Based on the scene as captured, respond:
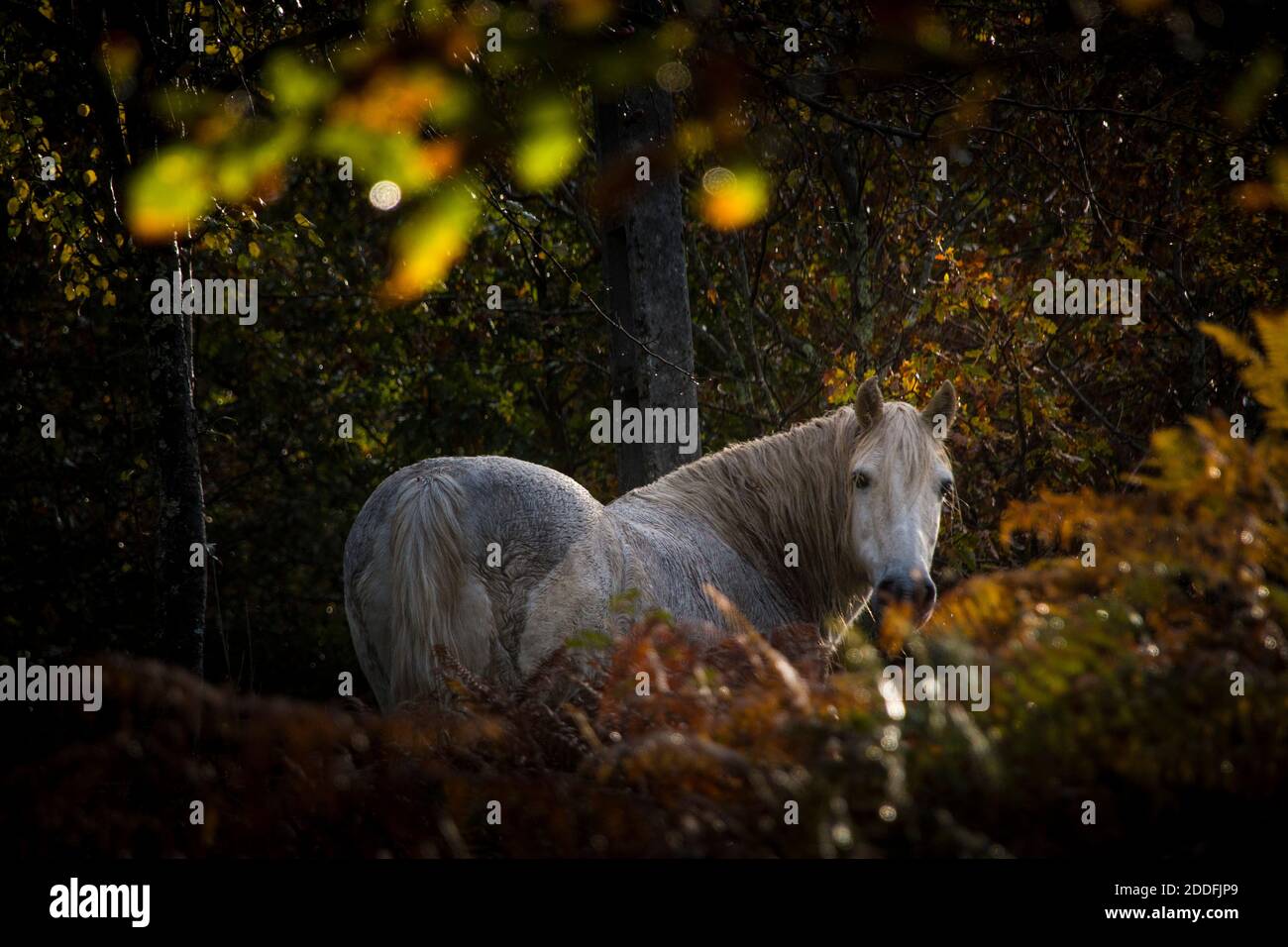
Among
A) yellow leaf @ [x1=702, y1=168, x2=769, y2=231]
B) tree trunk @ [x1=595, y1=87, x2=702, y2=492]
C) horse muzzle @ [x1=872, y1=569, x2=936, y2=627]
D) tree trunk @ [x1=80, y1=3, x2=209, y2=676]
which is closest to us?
yellow leaf @ [x1=702, y1=168, x2=769, y2=231]

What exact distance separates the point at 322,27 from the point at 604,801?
4.31m

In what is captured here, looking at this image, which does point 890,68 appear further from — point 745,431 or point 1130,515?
point 745,431

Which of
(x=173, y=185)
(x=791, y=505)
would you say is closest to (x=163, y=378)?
(x=173, y=185)

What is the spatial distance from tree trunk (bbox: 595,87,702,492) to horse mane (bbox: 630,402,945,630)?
5.33 feet

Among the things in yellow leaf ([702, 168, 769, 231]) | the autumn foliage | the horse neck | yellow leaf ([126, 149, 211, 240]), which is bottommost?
the autumn foliage

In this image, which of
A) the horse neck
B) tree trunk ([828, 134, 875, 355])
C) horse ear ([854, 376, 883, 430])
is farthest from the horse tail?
tree trunk ([828, 134, 875, 355])

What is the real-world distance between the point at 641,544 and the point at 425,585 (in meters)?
1.18

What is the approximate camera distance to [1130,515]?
105 inches

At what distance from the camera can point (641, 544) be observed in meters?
4.84

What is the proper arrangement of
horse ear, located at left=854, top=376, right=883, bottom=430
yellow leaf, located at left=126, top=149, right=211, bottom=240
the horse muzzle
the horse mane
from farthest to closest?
the horse mane
horse ear, located at left=854, top=376, right=883, bottom=430
the horse muzzle
yellow leaf, located at left=126, top=149, right=211, bottom=240

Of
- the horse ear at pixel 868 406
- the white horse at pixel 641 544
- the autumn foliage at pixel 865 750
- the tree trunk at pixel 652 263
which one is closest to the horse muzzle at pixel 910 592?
the white horse at pixel 641 544

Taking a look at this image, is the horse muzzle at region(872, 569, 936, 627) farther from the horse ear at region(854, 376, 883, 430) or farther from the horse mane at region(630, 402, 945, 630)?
the horse ear at region(854, 376, 883, 430)

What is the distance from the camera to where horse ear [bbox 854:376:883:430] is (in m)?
5.12

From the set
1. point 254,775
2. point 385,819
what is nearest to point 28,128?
point 254,775
